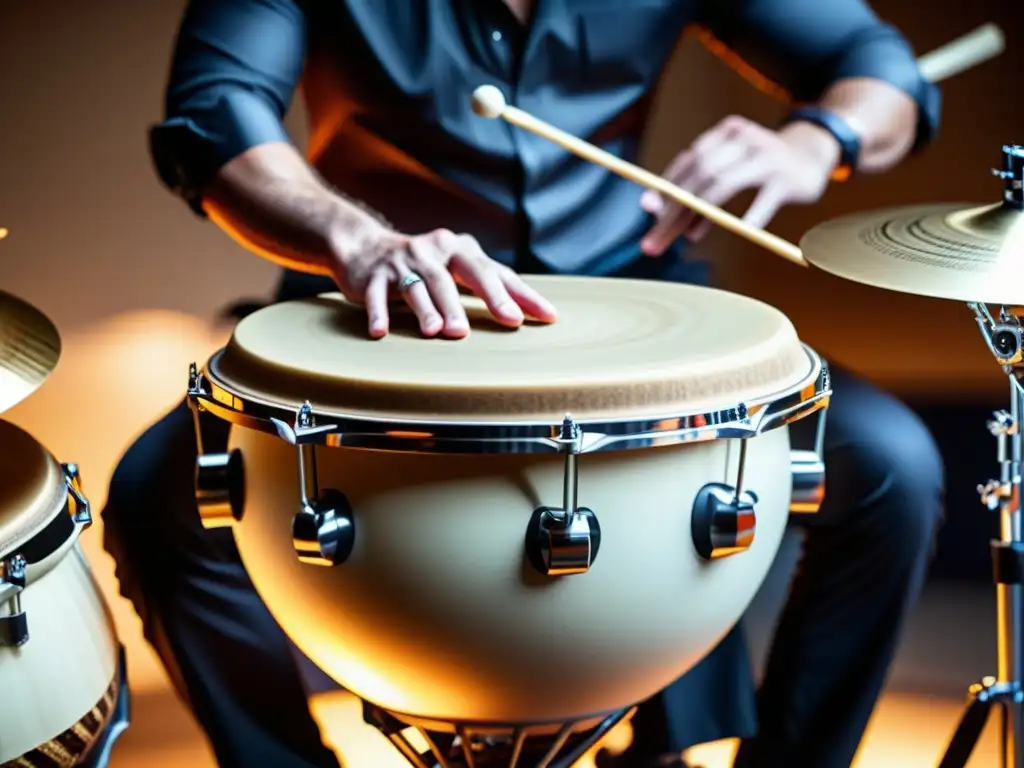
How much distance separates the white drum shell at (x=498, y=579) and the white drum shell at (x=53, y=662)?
12 centimetres

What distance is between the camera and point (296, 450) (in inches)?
30.9

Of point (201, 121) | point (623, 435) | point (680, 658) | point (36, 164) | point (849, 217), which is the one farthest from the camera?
point (36, 164)

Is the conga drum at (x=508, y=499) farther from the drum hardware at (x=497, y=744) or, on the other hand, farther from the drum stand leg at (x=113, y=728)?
the drum stand leg at (x=113, y=728)

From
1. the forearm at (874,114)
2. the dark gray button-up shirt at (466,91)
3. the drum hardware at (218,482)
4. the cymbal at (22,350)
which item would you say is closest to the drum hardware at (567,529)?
the drum hardware at (218,482)

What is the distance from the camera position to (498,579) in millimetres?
768

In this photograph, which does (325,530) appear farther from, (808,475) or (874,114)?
(874,114)

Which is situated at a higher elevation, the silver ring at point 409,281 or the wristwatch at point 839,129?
the wristwatch at point 839,129

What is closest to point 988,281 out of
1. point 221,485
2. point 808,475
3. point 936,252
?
point 936,252

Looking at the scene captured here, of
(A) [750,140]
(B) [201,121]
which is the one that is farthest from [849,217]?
(B) [201,121]

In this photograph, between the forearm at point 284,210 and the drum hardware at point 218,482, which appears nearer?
the drum hardware at point 218,482

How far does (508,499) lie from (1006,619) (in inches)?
18.1

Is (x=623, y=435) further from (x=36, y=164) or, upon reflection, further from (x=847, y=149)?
(x=36, y=164)

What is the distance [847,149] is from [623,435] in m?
0.55

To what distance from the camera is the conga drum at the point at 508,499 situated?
0.75 meters
